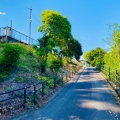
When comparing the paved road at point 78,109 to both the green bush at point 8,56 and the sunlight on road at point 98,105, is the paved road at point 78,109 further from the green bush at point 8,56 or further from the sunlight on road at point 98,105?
the green bush at point 8,56

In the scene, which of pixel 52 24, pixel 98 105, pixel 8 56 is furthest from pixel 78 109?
pixel 52 24

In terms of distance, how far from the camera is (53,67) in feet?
74.0

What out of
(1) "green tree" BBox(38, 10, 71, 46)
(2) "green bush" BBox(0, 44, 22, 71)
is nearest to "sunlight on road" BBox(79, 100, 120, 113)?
(2) "green bush" BBox(0, 44, 22, 71)

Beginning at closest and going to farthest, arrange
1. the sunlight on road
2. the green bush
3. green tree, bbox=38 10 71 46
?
the sunlight on road, the green bush, green tree, bbox=38 10 71 46

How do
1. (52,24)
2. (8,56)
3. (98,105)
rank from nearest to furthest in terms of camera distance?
1. (98,105)
2. (8,56)
3. (52,24)

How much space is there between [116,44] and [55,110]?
567 inches

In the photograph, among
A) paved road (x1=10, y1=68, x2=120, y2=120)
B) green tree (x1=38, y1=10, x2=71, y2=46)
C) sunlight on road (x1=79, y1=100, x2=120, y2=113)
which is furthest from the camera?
green tree (x1=38, y1=10, x2=71, y2=46)

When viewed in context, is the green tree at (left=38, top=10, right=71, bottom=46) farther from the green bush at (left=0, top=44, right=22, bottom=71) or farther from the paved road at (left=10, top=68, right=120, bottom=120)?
the paved road at (left=10, top=68, right=120, bottom=120)

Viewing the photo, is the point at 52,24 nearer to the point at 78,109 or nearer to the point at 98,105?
the point at 98,105

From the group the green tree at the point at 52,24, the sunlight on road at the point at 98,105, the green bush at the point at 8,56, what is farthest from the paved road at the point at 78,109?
the green tree at the point at 52,24

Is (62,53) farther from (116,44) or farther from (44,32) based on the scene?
(116,44)

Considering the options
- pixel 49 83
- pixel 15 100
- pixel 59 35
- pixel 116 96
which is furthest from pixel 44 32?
pixel 15 100

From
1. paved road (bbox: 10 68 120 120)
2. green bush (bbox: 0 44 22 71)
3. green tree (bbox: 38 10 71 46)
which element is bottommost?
paved road (bbox: 10 68 120 120)

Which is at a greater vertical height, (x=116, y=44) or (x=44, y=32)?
(x=44, y=32)
